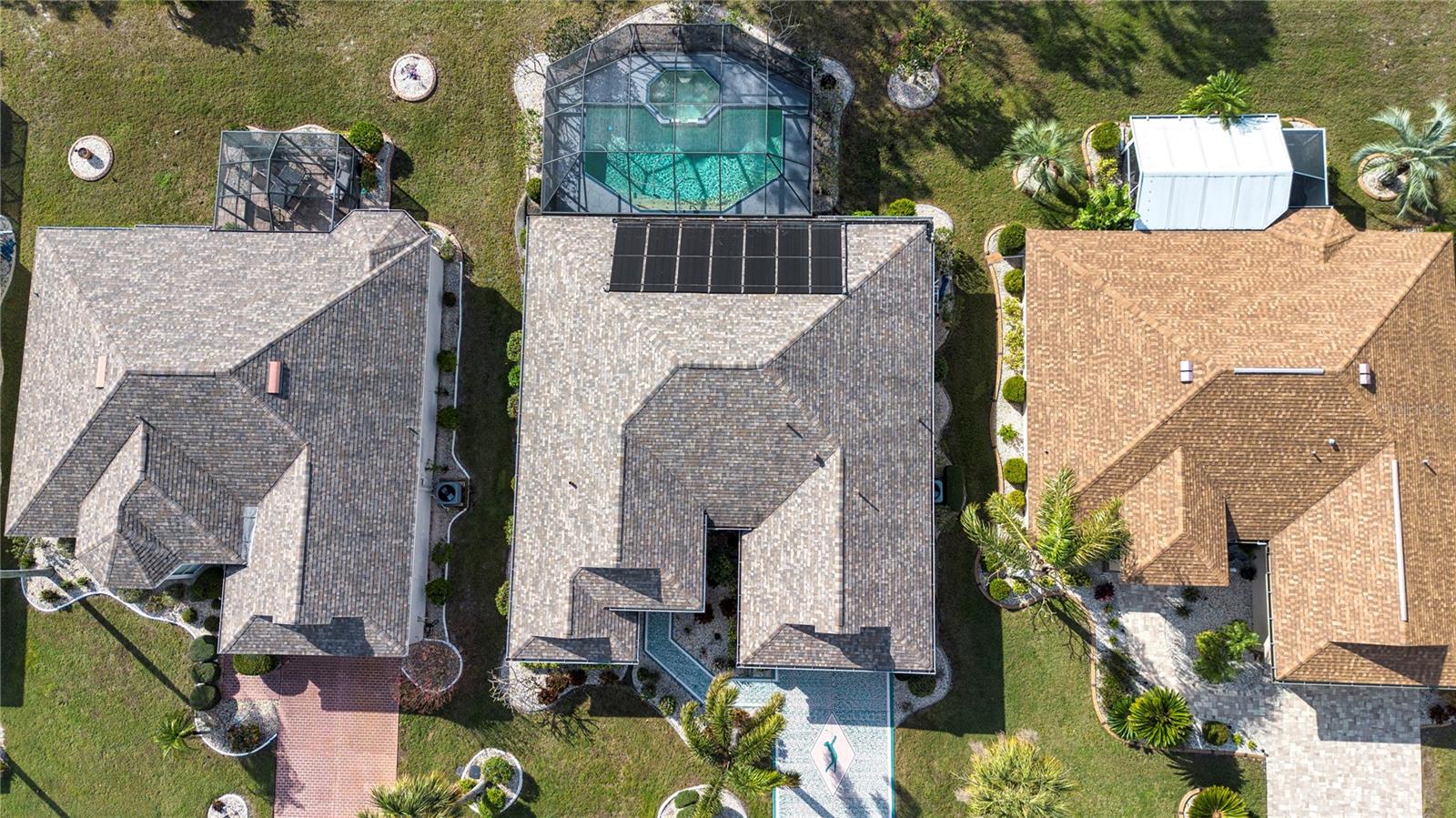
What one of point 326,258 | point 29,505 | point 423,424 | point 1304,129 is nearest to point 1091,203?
point 1304,129

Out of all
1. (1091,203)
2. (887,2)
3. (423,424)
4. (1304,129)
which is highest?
(887,2)

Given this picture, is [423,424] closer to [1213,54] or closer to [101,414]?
[101,414]

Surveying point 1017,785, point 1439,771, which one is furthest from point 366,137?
point 1439,771

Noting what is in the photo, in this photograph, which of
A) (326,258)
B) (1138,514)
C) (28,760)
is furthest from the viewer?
(28,760)

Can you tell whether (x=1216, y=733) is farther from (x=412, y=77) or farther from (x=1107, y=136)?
(x=412, y=77)

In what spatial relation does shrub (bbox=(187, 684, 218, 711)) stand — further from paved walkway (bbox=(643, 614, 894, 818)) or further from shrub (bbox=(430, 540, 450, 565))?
paved walkway (bbox=(643, 614, 894, 818))

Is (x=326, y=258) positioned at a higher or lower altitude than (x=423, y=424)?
higher
